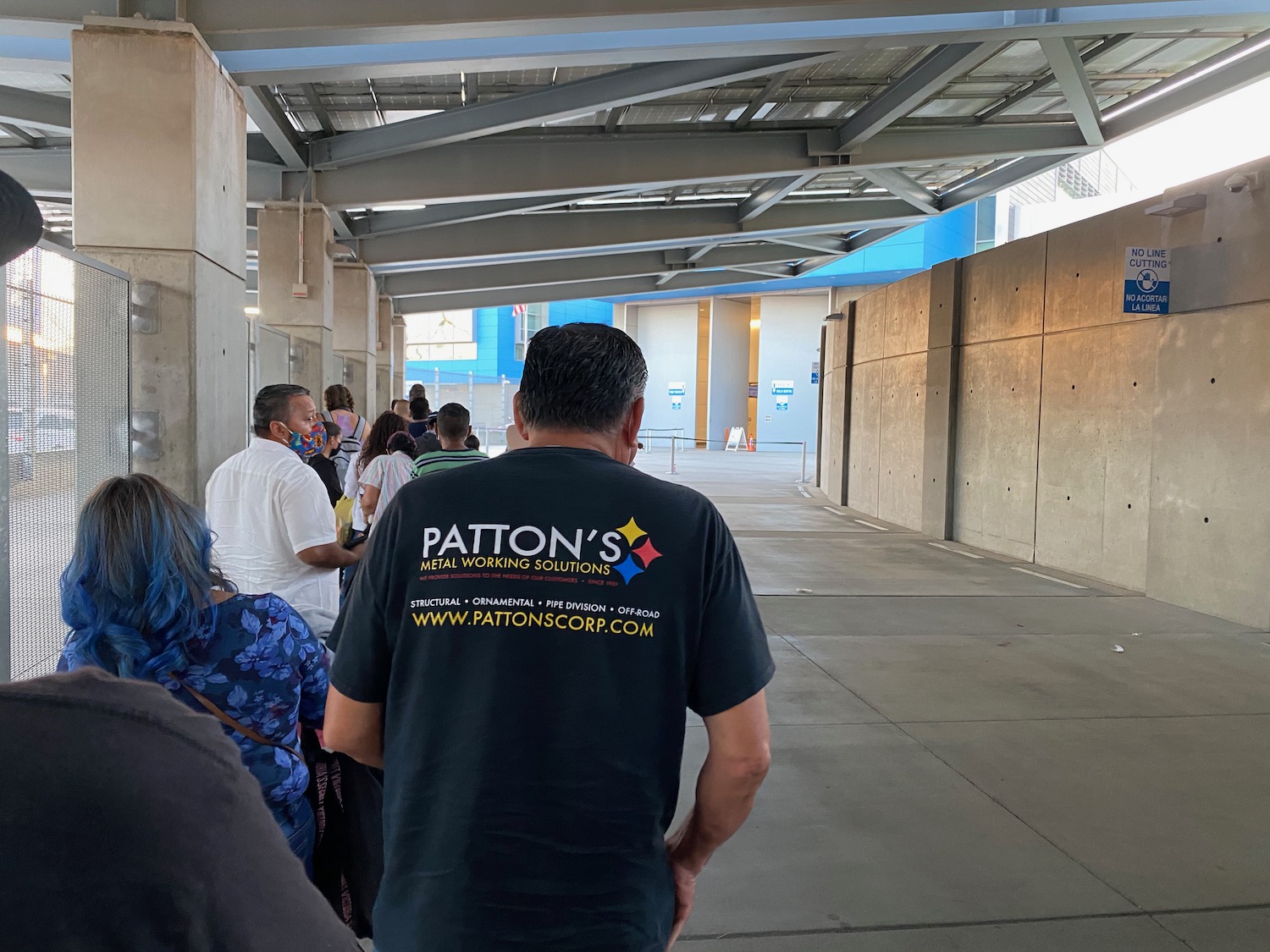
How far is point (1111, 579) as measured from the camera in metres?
9.67

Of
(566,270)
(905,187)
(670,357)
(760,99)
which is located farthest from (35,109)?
(670,357)

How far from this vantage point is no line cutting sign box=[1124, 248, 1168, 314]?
8.51 metres

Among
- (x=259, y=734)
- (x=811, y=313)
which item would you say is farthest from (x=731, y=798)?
(x=811, y=313)

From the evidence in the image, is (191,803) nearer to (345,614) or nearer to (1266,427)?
(345,614)

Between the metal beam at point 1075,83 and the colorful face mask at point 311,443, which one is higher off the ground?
the metal beam at point 1075,83

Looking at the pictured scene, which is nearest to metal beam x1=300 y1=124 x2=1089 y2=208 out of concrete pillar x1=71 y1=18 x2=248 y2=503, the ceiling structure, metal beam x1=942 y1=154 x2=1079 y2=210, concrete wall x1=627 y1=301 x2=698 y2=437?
the ceiling structure

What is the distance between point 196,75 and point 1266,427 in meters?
8.53

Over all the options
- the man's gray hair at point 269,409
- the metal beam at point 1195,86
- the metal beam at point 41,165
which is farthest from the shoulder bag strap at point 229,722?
the metal beam at point 41,165

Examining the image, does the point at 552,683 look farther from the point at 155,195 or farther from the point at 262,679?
the point at 155,195

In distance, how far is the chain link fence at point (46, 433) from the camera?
3.81m

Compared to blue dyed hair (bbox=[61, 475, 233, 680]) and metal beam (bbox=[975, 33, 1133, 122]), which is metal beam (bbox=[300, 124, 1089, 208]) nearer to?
metal beam (bbox=[975, 33, 1133, 122])

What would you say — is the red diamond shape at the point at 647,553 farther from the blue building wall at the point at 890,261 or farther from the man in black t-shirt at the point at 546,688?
the blue building wall at the point at 890,261

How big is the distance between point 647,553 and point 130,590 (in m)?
1.25

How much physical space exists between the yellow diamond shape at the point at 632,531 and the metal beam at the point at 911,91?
373 inches
